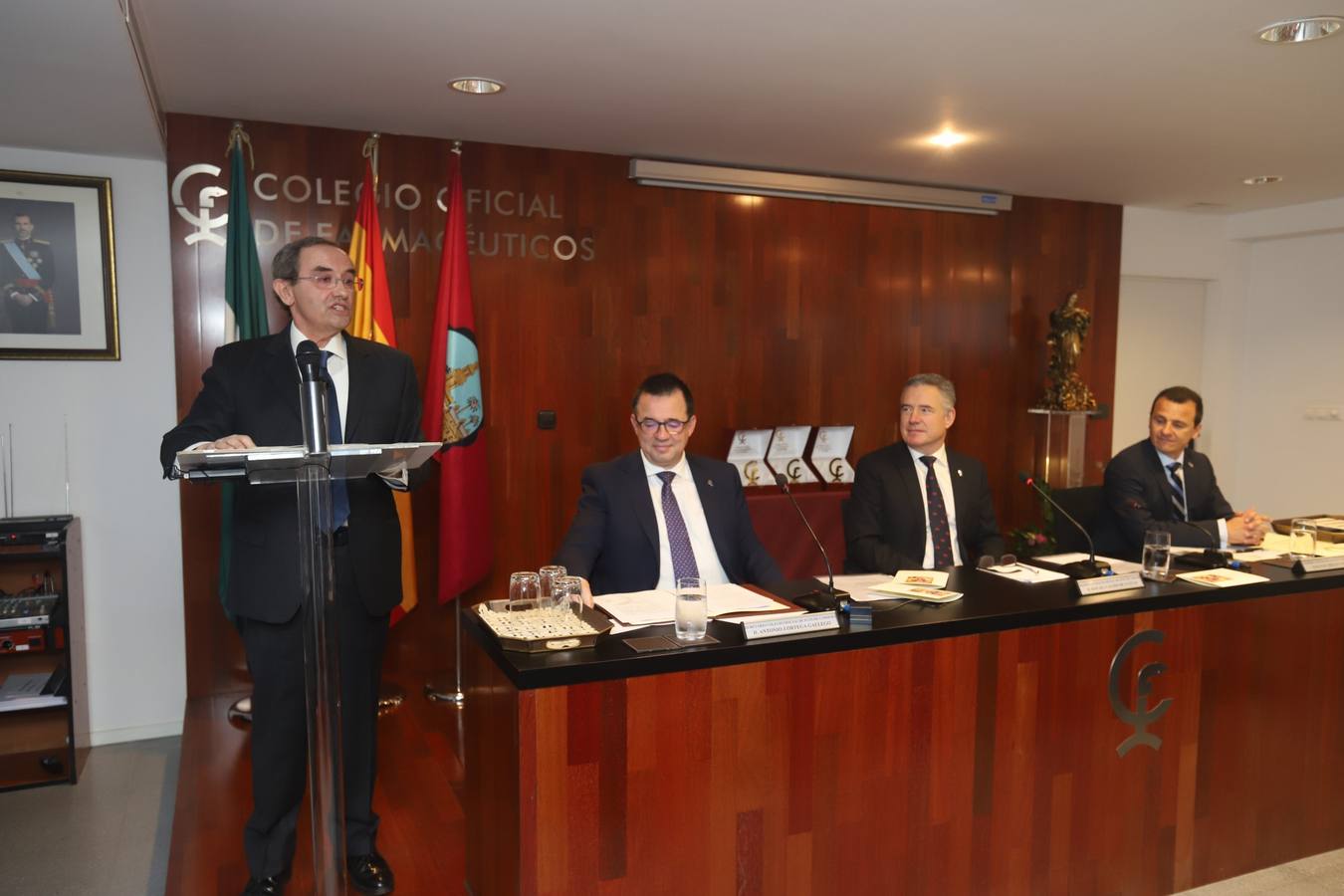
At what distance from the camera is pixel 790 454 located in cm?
516

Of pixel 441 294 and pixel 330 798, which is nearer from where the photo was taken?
pixel 330 798

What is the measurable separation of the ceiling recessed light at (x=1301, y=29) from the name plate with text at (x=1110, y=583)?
176 centimetres

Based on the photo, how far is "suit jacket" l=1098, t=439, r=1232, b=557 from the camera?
373 centimetres

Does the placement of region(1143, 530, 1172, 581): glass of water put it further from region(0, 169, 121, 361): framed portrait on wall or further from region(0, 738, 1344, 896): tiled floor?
region(0, 169, 121, 361): framed portrait on wall

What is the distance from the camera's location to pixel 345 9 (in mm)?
2844

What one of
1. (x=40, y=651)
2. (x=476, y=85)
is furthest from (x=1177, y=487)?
(x=40, y=651)

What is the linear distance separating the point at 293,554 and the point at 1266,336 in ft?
21.5

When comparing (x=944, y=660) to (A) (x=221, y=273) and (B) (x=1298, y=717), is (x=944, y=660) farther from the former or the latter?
(A) (x=221, y=273)

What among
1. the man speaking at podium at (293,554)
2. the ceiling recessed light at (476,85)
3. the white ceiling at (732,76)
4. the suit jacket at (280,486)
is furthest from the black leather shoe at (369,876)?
the ceiling recessed light at (476,85)

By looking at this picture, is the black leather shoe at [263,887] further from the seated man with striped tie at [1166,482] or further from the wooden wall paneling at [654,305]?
the seated man with striped tie at [1166,482]

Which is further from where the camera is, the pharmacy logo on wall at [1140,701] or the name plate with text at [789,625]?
the pharmacy logo on wall at [1140,701]

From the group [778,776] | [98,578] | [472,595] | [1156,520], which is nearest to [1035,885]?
[778,776]

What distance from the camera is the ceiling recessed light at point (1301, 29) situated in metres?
2.89

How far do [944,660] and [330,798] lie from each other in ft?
4.74
